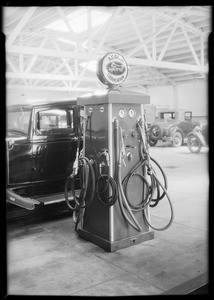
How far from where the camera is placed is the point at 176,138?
1560cm

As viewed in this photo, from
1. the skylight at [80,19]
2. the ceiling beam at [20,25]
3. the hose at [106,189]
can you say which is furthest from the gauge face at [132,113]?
the skylight at [80,19]

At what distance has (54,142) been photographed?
500 centimetres

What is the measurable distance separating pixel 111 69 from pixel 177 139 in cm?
1227

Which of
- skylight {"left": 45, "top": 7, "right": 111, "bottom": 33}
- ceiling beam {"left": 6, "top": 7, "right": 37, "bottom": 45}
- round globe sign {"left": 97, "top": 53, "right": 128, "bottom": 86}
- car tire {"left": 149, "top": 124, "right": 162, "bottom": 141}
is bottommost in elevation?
car tire {"left": 149, "top": 124, "right": 162, "bottom": 141}

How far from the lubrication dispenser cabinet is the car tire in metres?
11.8

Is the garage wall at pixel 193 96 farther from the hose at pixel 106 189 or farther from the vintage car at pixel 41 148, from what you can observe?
the hose at pixel 106 189

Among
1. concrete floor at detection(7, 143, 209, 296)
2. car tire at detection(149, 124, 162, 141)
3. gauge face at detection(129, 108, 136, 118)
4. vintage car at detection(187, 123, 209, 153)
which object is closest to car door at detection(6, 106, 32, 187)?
concrete floor at detection(7, 143, 209, 296)

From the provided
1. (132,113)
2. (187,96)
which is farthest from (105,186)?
(187,96)

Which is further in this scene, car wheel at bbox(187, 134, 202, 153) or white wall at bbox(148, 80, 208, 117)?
white wall at bbox(148, 80, 208, 117)

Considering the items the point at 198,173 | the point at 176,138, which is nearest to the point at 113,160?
the point at 198,173

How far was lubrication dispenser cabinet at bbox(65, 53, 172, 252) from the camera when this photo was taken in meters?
3.74

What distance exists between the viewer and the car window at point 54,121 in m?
5.02

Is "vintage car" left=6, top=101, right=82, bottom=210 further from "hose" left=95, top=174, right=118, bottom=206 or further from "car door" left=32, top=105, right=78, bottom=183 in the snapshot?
"hose" left=95, top=174, right=118, bottom=206

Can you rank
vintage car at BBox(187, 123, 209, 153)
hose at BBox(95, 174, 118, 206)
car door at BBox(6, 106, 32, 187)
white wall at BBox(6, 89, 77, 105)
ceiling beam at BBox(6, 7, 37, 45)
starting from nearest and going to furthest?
1. hose at BBox(95, 174, 118, 206)
2. car door at BBox(6, 106, 32, 187)
3. ceiling beam at BBox(6, 7, 37, 45)
4. vintage car at BBox(187, 123, 209, 153)
5. white wall at BBox(6, 89, 77, 105)
